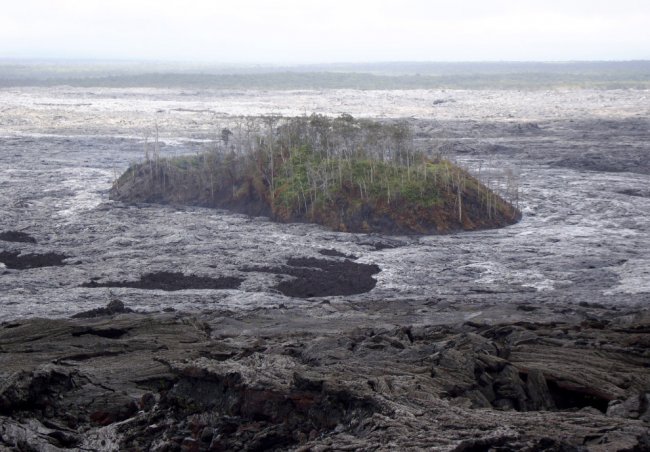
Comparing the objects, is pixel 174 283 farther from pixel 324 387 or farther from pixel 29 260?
pixel 324 387

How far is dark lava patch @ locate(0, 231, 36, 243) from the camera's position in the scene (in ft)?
120

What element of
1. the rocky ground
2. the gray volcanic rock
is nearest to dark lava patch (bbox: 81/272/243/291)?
the rocky ground

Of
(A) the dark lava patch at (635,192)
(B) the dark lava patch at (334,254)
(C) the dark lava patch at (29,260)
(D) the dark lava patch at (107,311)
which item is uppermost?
(A) the dark lava patch at (635,192)

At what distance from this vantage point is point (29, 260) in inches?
1320

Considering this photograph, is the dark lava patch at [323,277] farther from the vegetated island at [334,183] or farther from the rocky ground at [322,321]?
the vegetated island at [334,183]

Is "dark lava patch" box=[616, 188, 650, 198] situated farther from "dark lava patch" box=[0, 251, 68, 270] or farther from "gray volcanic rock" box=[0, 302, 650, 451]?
"dark lava patch" box=[0, 251, 68, 270]

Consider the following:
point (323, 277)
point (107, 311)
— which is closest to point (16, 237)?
point (107, 311)

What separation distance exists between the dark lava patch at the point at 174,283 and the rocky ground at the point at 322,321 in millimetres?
126

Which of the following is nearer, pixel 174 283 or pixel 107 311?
pixel 107 311

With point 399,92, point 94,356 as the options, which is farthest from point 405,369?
point 399,92

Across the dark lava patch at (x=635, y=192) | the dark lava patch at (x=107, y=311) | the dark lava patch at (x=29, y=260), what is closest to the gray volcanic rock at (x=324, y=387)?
the dark lava patch at (x=107, y=311)

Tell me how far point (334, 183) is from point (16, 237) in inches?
530

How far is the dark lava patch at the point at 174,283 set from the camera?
30109mm

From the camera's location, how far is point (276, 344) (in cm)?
2086
